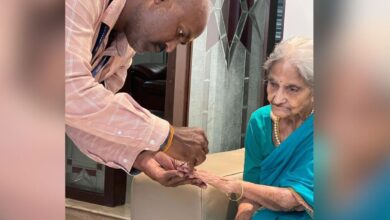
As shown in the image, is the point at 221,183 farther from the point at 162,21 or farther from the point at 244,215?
the point at 162,21

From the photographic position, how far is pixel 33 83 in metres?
0.23

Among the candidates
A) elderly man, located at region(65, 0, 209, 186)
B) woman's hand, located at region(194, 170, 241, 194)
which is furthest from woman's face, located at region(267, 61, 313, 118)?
elderly man, located at region(65, 0, 209, 186)

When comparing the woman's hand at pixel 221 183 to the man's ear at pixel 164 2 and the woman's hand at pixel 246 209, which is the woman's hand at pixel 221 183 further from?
the man's ear at pixel 164 2

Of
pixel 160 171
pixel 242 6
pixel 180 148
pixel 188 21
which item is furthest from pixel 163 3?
pixel 242 6

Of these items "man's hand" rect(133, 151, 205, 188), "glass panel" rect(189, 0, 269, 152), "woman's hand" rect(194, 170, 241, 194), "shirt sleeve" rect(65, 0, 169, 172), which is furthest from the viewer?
"glass panel" rect(189, 0, 269, 152)

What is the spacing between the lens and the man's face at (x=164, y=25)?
71cm

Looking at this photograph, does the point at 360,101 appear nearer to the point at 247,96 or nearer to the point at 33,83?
the point at 33,83

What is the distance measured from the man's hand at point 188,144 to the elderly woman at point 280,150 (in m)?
0.56

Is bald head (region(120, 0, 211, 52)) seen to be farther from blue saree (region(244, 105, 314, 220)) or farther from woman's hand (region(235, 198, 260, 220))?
woman's hand (region(235, 198, 260, 220))

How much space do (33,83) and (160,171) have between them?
0.79 metres

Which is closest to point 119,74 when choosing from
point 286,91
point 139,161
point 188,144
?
point 139,161

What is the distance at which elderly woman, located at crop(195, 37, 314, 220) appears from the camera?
4.22 ft

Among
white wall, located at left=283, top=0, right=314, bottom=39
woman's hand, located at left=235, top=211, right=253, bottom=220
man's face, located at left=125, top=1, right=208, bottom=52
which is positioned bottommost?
woman's hand, located at left=235, top=211, right=253, bottom=220

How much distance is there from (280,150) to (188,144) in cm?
70
